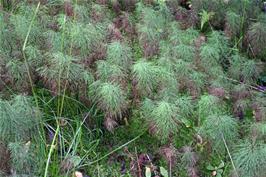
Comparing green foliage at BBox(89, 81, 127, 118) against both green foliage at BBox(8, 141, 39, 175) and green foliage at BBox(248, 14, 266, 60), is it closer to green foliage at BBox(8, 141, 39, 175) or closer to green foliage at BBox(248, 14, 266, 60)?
green foliage at BBox(8, 141, 39, 175)

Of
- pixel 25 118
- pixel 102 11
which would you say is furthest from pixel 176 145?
pixel 102 11

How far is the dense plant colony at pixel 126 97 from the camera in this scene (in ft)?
9.86

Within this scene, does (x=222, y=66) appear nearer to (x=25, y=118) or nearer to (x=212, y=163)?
(x=212, y=163)

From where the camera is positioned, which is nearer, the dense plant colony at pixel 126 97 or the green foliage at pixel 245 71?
the dense plant colony at pixel 126 97

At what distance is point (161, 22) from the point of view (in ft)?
13.5

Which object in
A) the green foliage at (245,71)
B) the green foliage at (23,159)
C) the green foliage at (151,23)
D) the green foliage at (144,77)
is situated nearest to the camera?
the green foliage at (23,159)

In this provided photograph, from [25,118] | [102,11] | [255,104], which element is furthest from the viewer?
[102,11]

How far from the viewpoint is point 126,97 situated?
11.3 ft

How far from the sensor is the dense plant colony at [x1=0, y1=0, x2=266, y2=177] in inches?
118

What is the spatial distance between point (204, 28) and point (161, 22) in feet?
1.86

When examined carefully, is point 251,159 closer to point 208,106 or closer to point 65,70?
point 208,106

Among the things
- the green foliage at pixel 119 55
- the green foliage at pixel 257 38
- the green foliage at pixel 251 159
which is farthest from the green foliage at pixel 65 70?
the green foliage at pixel 257 38

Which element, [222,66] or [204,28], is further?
[204,28]

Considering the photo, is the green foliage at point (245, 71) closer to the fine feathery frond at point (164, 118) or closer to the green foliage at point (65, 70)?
the fine feathery frond at point (164, 118)
